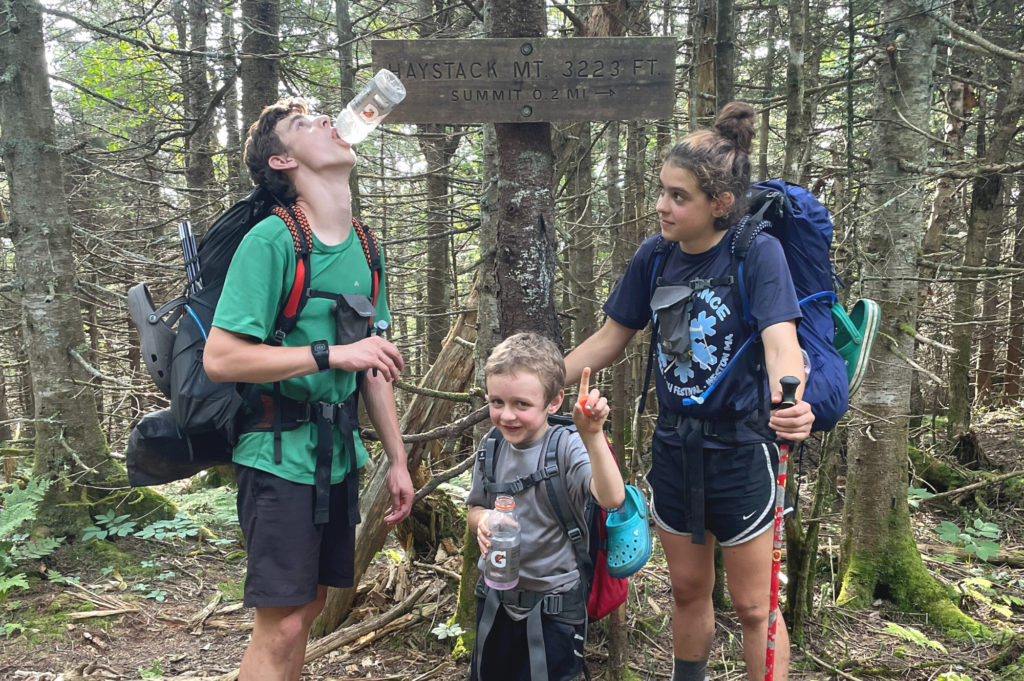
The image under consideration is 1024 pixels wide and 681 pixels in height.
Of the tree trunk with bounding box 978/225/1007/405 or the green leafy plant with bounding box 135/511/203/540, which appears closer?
the green leafy plant with bounding box 135/511/203/540

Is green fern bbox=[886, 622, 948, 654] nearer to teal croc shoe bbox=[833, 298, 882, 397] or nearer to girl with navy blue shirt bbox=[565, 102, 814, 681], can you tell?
girl with navy blue shirt bbox=[565, 102, 814, 681]

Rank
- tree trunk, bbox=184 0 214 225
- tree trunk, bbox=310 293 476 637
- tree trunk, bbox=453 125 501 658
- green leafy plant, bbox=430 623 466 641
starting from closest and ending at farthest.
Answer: tree trunk, bbox=453 125 501 658 → green leafy plant, bbox=430 623 466 641 → tree trunk, bbox=310 293 476 637 → tree trunk, bbox=184 0 214 225

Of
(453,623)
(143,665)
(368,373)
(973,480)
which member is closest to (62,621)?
(143,665)

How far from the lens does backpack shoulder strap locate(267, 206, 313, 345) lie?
92.9 inches

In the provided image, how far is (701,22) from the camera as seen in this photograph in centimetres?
419

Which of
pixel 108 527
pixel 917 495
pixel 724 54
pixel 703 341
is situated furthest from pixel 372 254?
pixel 917 495

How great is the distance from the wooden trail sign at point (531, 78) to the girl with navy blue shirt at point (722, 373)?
0.31 metres

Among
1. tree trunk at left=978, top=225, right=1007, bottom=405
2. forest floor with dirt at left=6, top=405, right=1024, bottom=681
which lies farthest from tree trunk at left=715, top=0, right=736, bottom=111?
tree trunk at left=978, top=225, right=1007, bottom=405

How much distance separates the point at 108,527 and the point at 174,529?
0.55 metres

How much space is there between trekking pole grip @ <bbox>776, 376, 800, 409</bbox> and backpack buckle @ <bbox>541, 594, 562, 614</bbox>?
3.48 feet

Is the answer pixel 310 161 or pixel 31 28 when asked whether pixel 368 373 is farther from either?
pixel 31 28

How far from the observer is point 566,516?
2.37 meters

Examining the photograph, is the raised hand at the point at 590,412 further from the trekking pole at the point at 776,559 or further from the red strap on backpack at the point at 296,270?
the red strap on backpack at the point at 296,270

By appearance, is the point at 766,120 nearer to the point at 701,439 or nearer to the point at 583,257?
the point at 701,439
